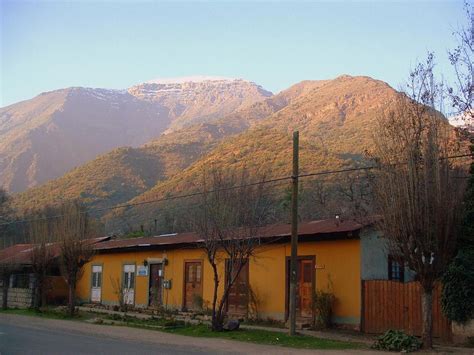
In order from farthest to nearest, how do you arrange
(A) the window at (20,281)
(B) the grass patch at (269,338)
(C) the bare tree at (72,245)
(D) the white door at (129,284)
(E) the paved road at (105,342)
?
(A) the window at (20,281), (D) the white door at (129,284), (C) the bare tree at (72,245), (B) the grass patch at (269,338), (E) the paved road at (105,342)

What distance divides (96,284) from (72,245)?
8062 millimetres

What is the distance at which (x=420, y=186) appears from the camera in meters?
15.6

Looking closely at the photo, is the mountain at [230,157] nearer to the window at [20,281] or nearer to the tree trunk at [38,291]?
the window at [20,281]

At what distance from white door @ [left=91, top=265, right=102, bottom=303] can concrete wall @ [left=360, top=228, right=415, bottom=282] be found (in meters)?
18.7

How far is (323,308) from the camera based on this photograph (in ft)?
68.9

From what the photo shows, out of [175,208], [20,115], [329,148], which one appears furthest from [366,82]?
[20,115]

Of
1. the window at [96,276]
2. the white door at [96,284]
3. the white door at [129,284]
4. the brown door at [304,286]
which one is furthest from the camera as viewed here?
the window at [96,276]

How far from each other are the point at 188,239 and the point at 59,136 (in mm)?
110408

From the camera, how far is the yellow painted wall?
2083 cm

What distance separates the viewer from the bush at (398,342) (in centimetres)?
1574

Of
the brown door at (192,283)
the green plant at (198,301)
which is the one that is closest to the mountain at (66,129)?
the brown door at (192,283)

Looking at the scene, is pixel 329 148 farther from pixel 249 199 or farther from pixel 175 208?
pixel 249 199

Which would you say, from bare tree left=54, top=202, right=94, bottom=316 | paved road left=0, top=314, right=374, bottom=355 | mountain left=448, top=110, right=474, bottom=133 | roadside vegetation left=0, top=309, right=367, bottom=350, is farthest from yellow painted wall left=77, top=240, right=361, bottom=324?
mountain left=448, top=110, right=474, bottom=133

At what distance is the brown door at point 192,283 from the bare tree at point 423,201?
1299 cm
